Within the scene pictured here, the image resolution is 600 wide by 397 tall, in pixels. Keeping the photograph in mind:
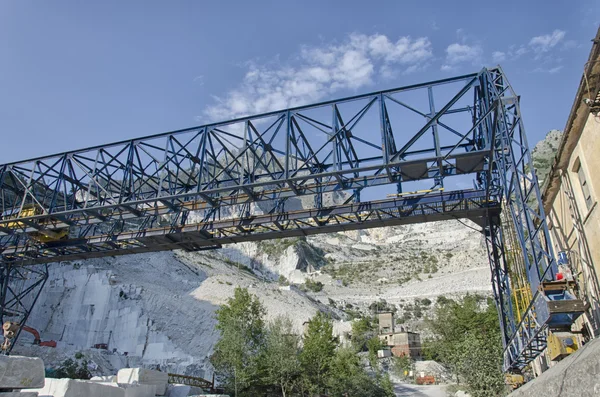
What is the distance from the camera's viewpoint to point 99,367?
38.8 meters

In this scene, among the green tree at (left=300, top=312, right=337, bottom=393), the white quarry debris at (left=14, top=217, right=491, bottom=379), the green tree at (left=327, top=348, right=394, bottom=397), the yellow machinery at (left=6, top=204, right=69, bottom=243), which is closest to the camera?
the yellow machinery at (left=6, top=204, right=69, bottom=243)

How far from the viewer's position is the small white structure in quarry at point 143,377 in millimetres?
21328

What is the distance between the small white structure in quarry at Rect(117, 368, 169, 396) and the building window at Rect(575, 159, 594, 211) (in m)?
18.8

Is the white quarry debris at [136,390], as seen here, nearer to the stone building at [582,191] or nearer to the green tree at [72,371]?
the green tree at [72,371]

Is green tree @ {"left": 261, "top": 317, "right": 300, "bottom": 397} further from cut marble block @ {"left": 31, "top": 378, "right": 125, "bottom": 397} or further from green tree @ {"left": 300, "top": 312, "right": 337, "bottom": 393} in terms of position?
cut marble block @ {"left": 31, "top": 378, "right": 125, "bottom": 397}

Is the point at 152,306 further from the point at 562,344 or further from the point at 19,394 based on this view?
the point at 562,344

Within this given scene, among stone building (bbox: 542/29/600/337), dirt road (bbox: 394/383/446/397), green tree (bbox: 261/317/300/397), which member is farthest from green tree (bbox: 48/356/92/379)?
stone building (bbox: 542/29/600/337)

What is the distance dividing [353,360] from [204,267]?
5942 centimetres

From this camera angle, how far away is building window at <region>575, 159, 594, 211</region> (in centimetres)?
1399

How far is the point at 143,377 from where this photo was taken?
71.3 ft

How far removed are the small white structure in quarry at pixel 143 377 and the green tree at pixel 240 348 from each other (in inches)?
334

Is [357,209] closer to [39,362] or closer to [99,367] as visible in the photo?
[39,362]

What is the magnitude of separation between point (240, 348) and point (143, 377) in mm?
12140

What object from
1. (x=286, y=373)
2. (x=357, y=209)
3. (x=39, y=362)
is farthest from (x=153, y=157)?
(x=286, y=373)
